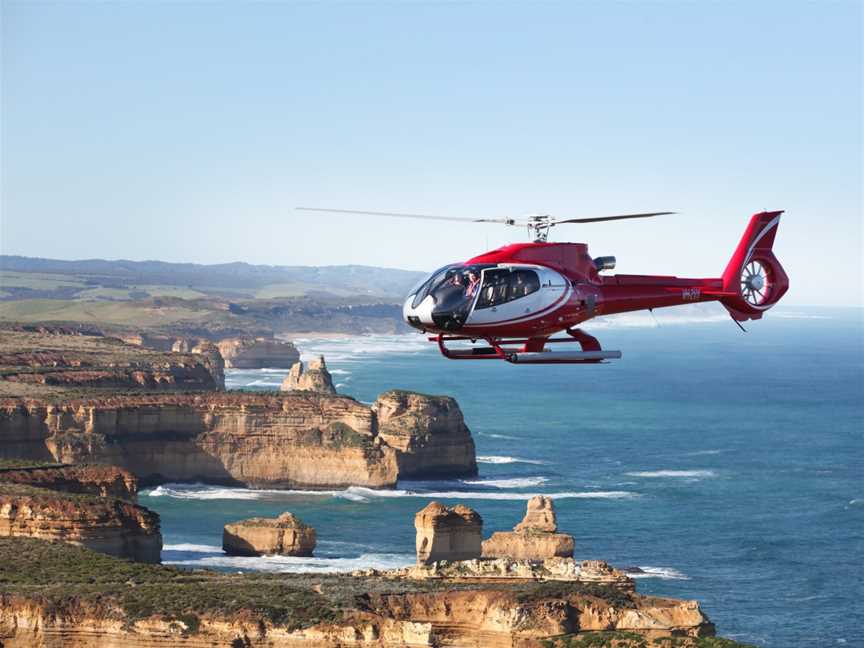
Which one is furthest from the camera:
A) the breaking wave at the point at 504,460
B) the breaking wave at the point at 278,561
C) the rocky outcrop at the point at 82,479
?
the breaking wave at the point at 504,460

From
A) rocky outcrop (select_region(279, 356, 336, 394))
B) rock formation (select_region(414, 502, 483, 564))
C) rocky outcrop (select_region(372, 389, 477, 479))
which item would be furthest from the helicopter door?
rocky outcrop (select_region(279, 356, 336, 394))

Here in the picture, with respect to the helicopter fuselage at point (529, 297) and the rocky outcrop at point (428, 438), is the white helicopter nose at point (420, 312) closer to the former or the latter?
the helicopter fuselage at point (529, 297)

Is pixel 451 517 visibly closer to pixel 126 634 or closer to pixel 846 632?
pixel 846 632

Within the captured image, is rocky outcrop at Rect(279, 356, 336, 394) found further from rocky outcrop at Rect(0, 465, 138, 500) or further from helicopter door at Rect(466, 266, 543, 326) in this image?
helicopter door at Rect(466, 266, 543, 326)

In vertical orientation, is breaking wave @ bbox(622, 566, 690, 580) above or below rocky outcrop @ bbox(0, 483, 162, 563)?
below

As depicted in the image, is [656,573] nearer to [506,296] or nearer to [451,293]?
[506,296]

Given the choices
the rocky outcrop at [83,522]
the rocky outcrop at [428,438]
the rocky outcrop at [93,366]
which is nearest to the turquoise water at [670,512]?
the rocky outcrop at [428,438]

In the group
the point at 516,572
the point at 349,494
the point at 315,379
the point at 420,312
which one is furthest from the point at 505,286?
the point at 315,379
